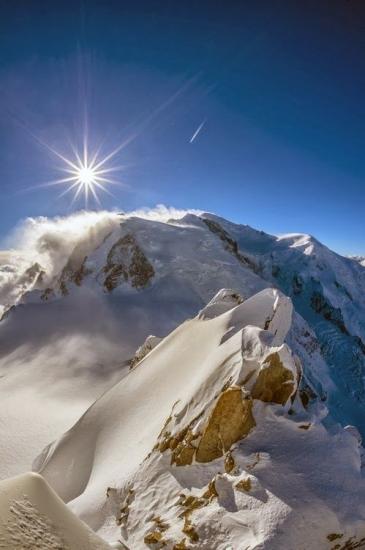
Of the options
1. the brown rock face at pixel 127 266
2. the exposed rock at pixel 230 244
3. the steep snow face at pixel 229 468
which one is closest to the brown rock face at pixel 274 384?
the steep snow face at pixel 229 468

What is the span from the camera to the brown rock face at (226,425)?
7.55 meters

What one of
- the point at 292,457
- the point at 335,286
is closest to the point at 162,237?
the point at 335,286

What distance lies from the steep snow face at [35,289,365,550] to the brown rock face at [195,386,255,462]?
0.07 feet

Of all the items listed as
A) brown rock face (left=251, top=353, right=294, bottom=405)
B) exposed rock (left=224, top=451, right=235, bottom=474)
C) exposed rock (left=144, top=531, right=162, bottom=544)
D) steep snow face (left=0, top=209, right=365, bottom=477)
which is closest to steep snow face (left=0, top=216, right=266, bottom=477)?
steep snow face (left=0, top=209, right=365, bottom=477)

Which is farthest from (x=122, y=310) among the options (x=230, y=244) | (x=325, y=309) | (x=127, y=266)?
(x=325, y=309)

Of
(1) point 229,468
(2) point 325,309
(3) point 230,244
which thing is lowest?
(1) point 229,468

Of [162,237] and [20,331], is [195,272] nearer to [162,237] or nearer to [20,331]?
[162,237]

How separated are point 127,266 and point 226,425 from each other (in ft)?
128

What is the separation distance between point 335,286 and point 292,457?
2680 inches

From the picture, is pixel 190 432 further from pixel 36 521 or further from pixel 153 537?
pixel 36 521

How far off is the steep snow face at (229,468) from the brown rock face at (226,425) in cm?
2

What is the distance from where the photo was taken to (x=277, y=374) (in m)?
8.09

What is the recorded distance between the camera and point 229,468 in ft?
23.1

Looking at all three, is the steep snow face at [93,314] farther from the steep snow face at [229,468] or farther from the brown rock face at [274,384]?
the brown rock face at [274,384]
